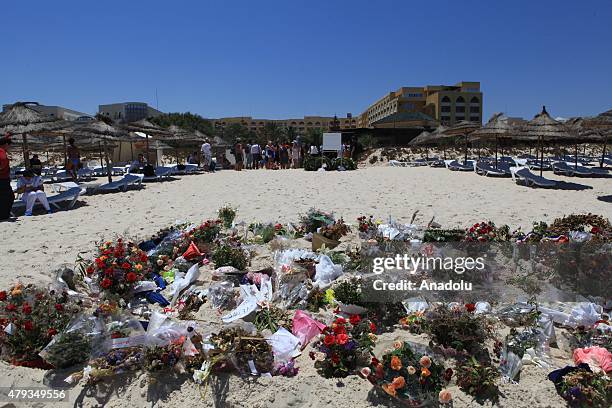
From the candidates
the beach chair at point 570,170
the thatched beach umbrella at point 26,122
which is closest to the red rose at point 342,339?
the thatched beach umbrella at point 26,122

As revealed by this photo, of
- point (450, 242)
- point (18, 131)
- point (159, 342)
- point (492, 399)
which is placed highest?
point (18, 131)

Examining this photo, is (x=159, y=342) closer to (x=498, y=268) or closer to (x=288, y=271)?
(x=288, y=271)

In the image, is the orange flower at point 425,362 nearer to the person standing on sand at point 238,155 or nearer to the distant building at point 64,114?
the distant building at point 64,114

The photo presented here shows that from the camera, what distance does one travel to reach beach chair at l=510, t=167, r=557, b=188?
432 inches

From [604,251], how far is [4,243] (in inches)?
292

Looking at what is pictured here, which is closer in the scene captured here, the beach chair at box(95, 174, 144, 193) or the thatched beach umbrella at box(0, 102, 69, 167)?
the thatched beach umbrella at box(0, 102, 69, 167)

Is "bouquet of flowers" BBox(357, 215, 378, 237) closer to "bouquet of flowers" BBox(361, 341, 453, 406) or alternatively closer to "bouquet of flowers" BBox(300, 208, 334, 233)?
"bouquet of flowers" BBox(300, 208, 334, 233)

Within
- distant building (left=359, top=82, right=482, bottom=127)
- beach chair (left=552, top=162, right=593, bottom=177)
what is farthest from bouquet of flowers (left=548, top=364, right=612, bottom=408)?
distant building (left=359, top=82, right=482, bottom=127)

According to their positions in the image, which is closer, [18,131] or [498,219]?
[498,219]

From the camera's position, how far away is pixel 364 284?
3.66 m

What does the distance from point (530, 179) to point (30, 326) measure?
39.1 feet

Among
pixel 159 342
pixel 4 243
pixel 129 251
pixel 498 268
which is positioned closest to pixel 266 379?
pixel 159 342

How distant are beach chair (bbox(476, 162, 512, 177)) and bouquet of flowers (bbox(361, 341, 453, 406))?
13296 millimetres

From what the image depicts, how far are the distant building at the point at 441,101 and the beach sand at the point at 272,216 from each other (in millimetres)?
63105
